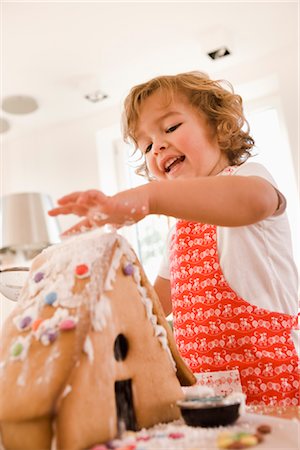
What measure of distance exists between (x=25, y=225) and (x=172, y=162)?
217 centimetres

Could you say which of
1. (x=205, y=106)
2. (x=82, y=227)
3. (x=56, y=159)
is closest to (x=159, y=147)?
(x=205, y=106)

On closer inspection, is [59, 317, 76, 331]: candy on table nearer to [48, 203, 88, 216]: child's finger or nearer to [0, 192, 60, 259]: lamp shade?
[48, 203, 88, 216]: child's finger

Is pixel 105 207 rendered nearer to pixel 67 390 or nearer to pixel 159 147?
pixel 67 390

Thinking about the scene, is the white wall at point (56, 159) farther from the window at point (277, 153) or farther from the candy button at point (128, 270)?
the candy button at point (128, 270)

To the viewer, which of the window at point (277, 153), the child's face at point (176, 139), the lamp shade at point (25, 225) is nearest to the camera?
the child's face at point (176, 139)

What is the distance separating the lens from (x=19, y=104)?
10.2 ft

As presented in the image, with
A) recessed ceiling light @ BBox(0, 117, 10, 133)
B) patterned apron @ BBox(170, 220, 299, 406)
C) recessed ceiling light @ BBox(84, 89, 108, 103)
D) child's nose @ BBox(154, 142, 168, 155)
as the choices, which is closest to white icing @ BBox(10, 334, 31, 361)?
patterned apron @ BBox(170, 220, 299, 406)

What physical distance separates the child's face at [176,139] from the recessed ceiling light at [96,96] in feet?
6.93

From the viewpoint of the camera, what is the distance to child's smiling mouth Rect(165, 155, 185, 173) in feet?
3.32

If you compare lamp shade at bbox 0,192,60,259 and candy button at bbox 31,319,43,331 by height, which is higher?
lamp shade at bbox 0,192,60,259

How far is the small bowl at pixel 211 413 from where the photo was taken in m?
0.51

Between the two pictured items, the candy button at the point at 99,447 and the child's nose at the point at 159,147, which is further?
the child's nose at the point at 159,147

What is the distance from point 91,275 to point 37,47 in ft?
7.55

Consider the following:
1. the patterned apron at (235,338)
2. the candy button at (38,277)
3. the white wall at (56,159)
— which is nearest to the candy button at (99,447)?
the candy button at (38,277)
